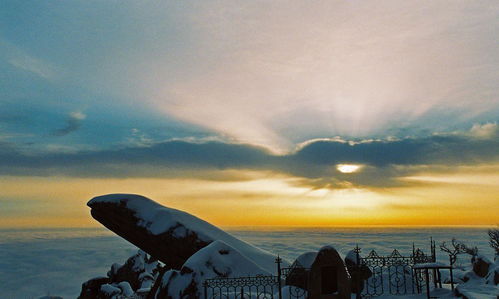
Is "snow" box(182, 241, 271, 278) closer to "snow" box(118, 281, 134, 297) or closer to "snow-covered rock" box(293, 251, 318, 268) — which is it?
"snow-covered rock" box(293, 251, 318, 268)

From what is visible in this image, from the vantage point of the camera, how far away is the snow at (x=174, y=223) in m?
22.5

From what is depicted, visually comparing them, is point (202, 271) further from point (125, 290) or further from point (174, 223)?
point (125, 290)

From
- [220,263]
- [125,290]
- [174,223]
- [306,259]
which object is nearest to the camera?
[220,263]

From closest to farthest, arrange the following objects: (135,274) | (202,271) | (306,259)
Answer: (202,271) < (306,259) < (135,274)

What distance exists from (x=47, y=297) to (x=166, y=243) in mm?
17400

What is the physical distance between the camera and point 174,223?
22.6 meters

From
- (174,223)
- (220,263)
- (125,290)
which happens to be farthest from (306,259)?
(125,290)

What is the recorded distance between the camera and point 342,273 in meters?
15.5

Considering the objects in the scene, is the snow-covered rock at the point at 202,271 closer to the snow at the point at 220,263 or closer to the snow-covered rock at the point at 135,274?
the snow at the point at 220,263

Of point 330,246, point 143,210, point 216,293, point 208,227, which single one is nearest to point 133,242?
point 143,210

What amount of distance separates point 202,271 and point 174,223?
617cm

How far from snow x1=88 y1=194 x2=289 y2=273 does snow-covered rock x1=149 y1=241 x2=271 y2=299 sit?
266 centimetres

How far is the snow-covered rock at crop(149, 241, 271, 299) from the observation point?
1634cm

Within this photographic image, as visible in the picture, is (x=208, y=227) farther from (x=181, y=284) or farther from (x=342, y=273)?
(x=342, y=273)
